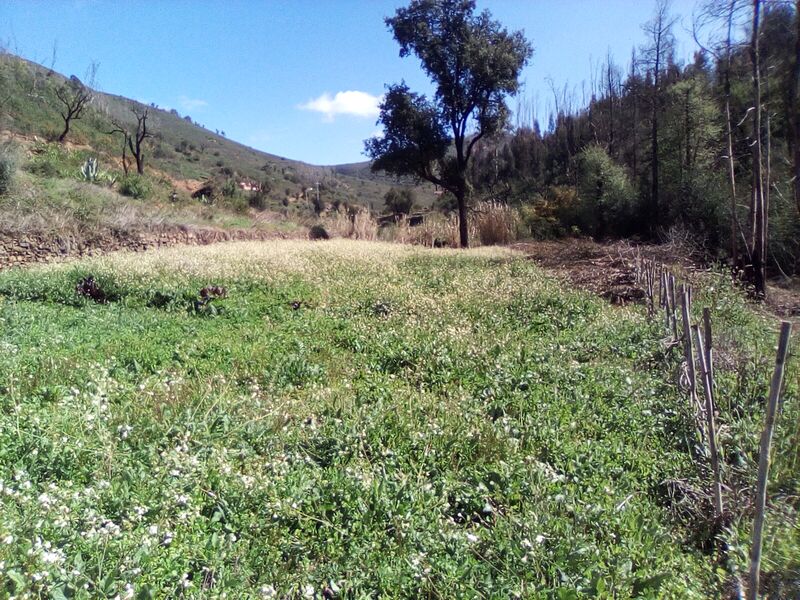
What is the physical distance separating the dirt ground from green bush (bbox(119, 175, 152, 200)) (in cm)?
1421

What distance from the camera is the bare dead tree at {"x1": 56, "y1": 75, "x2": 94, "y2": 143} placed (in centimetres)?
2522

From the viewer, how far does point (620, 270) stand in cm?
902

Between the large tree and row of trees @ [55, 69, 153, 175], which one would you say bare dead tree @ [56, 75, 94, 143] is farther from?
the large tree

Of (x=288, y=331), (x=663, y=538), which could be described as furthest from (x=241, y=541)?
(x=288, y=331)

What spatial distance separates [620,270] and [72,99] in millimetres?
30762

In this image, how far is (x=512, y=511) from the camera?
2346 mm

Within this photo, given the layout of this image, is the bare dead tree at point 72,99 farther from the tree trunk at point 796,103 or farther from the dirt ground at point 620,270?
the tree trunk at point 796,103

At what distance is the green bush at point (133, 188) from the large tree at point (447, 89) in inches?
331

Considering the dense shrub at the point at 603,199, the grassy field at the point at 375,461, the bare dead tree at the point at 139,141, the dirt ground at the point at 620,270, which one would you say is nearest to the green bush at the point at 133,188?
the bare dead tree at the point at 139,141

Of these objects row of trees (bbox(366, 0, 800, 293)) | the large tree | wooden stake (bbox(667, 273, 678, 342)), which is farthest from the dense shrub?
wooden stake (bbox(667, 273, 678, 342))

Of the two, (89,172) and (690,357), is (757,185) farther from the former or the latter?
(89,172)

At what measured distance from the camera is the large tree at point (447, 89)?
53.1 feet

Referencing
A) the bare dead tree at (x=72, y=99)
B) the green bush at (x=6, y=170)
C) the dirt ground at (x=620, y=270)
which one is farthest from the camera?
the bare dead tree at (x=72, y=99)

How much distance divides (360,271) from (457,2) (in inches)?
429
